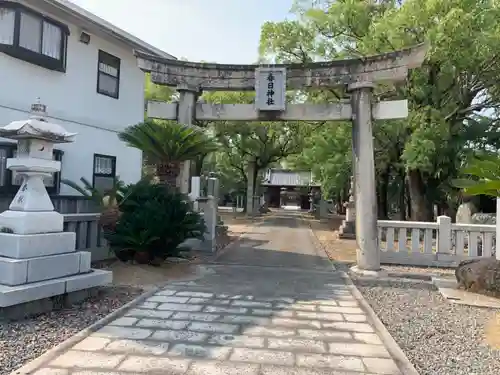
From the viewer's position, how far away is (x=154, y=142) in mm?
9211

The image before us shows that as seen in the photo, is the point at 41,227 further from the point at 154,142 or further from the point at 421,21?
the point at 421,21

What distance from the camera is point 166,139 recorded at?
916cm

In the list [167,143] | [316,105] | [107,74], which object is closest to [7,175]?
[167,143]

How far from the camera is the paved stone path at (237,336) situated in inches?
153

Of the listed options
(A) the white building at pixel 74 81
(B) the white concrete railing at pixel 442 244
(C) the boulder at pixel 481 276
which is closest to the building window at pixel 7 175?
(A) the white building at pixel 74 81

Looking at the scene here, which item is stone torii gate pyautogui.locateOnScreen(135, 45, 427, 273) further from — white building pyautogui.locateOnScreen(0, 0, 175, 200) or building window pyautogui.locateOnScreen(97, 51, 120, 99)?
building window pyautogui.locateOnScreen(97, 51, 120, 99)

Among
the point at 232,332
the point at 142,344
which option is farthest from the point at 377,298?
the point at 142,344

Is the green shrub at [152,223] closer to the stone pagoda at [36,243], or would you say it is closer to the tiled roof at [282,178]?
the stone pagoda at [36,243]

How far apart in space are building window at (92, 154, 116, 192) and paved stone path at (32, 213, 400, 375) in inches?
252

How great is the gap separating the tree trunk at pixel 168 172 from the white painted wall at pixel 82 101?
3.54 metres

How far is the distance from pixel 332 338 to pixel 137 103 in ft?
38.1

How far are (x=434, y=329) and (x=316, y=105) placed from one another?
254 inches

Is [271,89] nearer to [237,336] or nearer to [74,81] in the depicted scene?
[74,81]

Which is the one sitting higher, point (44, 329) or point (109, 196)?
point (109, 196)
